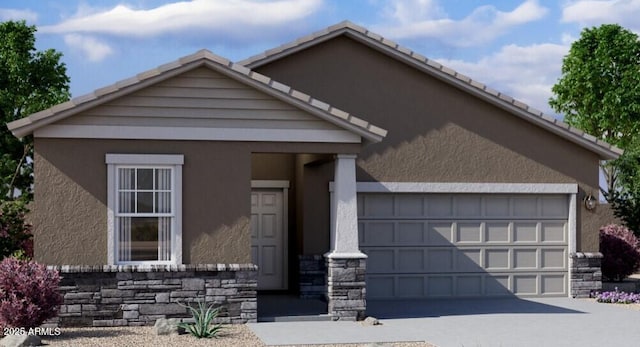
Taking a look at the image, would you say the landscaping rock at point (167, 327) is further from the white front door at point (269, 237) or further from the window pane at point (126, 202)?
the white front door at point (269, 237)

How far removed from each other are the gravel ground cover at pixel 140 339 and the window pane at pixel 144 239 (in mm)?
1178

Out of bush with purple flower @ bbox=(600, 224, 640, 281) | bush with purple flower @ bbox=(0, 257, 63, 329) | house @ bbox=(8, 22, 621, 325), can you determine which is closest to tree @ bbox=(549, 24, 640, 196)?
bush with purple flower @ bbox=(600, 224, 640, 281)

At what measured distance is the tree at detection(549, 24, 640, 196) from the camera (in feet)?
141

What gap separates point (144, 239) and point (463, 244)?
7.18 metres

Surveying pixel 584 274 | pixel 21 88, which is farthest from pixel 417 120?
pixel 21 88

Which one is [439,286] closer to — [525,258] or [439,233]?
[439,233]

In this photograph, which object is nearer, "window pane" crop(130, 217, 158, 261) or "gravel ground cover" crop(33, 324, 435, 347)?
"gravel ground cover" crop(33, 324, 435, 347)

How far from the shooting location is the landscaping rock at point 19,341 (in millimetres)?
12825

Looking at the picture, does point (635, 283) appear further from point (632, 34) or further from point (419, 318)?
point (632, 34)

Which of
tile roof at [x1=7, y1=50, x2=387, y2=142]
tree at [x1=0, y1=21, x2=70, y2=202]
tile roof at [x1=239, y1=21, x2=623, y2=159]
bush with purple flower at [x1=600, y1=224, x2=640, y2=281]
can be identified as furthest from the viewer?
tree at [x1=0, y1=21, x2=70, y2=202]

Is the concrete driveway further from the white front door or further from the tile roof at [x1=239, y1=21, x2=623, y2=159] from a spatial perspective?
the tile roof at [x1=239, y1=21, x2=623, y2=159]

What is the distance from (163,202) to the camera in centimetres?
1538

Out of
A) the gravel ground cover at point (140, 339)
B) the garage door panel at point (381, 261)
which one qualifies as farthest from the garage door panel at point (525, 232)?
the gravel ground cover at point (140, 339)

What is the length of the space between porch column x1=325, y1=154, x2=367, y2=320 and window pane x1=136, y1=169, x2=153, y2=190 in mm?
3067
